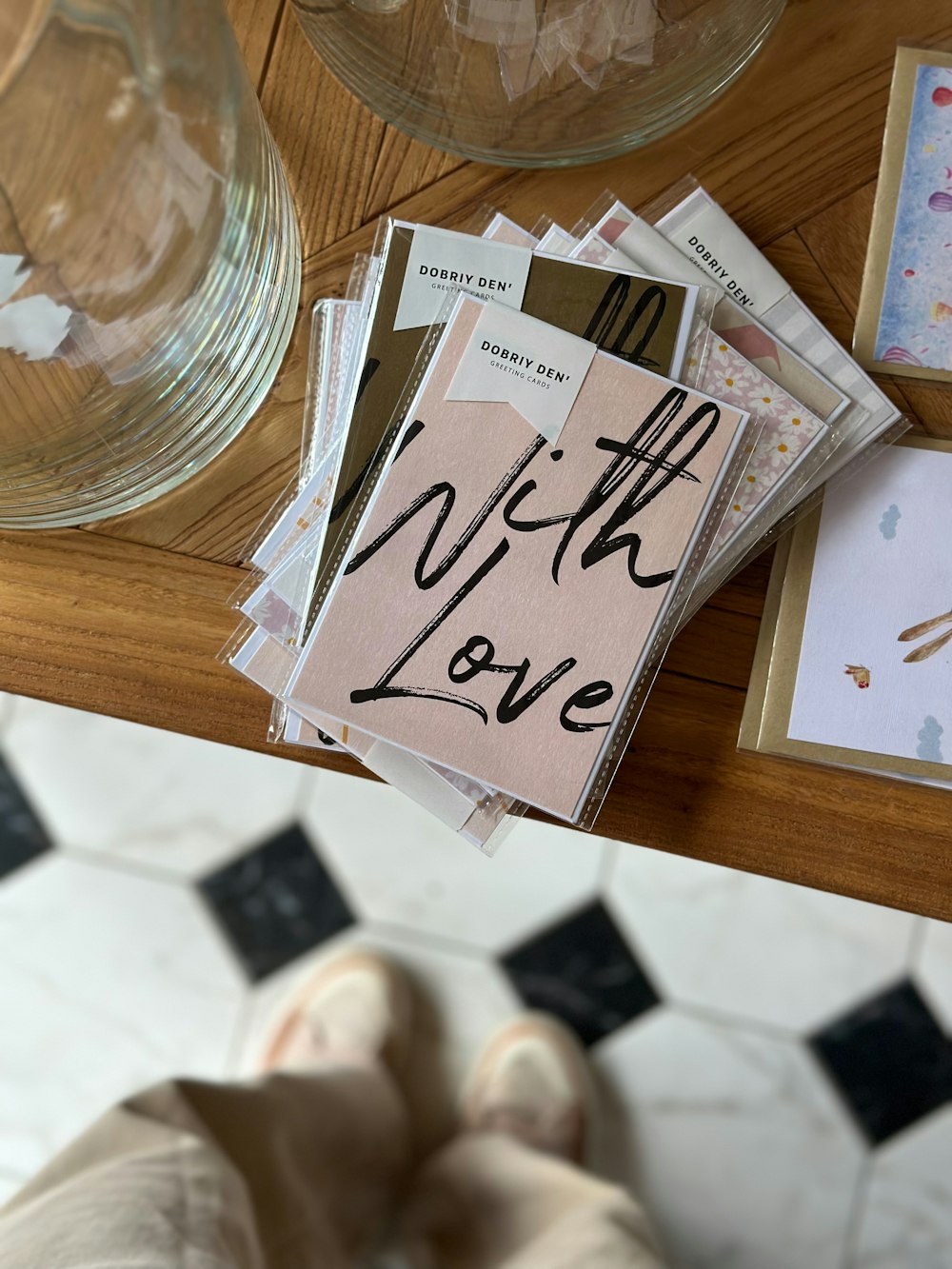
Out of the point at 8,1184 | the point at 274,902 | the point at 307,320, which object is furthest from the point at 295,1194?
the point at 307,320

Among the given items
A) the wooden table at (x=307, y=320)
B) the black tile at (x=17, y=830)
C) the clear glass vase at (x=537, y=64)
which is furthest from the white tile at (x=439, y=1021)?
the clear glass vase at (x=537, y=64)

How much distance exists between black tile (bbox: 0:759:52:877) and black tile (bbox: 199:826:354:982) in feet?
0.65

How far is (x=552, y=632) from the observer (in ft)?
1.77

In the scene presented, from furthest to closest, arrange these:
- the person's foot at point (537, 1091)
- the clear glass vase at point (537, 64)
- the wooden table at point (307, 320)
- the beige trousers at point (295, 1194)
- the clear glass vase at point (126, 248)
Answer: the person's foot at point (537, 1091) < the beige trousers at point (295, 1194) < the wooden table at point (307, 320) < the clear glass vase at point (537, 64) < the clear glass vase at point (126, 248)

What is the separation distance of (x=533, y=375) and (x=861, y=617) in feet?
0.74

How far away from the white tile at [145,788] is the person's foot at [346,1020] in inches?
7.3

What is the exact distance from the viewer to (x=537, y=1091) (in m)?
1.16

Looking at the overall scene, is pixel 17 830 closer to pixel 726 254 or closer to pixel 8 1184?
pixel 8 1184

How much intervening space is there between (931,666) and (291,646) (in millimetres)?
351

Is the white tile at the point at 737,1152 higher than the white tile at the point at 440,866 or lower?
lower

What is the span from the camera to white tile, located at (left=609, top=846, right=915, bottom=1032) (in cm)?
120

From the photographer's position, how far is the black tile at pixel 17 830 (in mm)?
1239

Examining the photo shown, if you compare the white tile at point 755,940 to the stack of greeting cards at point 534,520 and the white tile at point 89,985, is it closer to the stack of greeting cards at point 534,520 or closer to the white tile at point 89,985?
the white tile at point 89,985

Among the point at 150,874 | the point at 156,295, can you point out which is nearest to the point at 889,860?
the point at 156,295
